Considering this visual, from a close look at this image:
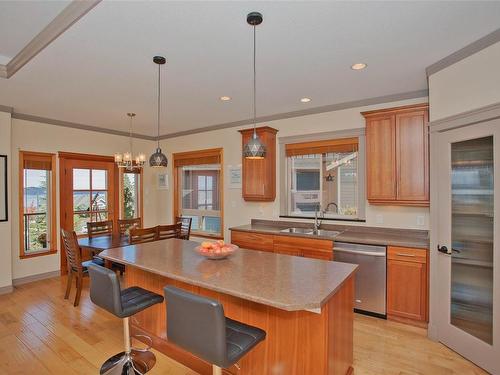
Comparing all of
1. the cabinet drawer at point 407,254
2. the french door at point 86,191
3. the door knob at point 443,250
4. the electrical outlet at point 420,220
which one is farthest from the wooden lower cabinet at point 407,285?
the french door at point 86,191

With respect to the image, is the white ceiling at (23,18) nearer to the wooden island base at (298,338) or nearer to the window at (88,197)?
the wooden island base at (298,338)

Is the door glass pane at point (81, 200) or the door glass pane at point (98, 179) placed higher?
the door glass pane at point (98, 179)

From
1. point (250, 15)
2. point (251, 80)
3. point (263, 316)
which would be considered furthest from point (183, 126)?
point (263, 316)

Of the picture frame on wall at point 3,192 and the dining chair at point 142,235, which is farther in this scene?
the picture frame on wall at point 3,192

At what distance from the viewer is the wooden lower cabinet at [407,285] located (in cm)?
296

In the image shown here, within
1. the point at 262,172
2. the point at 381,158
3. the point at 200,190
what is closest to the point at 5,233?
the point at 200,190

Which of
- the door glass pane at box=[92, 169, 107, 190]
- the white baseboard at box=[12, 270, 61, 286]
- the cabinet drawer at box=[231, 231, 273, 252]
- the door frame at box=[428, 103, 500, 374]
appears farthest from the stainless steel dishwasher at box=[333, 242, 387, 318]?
→ the white baseboard at box=[12, 270, 61, 286]

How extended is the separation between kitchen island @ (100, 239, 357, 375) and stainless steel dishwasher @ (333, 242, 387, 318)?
115 cm

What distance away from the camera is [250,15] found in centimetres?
196

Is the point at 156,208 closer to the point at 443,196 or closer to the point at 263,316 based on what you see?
the point at 263,316

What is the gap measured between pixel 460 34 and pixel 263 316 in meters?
2.59

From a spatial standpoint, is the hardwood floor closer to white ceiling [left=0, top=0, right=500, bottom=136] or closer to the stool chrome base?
the stool chrome base

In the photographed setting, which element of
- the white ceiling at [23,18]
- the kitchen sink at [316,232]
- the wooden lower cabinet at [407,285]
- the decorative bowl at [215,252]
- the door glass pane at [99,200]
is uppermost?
the white ceiling at [23,18]

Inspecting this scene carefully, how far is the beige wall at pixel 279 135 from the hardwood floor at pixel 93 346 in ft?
4.16
